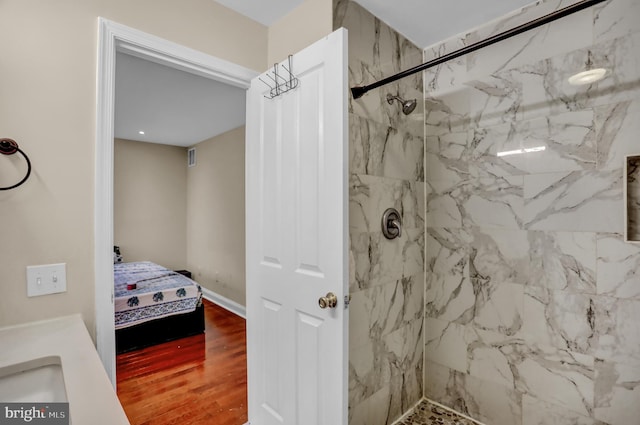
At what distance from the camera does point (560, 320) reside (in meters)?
1.62

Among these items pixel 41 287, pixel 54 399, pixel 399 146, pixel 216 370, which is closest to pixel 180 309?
pixel 216 370

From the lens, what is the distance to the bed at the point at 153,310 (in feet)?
10.0

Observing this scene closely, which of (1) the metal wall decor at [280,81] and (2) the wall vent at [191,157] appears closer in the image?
(1) the metal wall decor at [280,81]

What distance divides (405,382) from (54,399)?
184 cm

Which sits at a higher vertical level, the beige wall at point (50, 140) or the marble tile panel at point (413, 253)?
the beige wall at point (50, 140)

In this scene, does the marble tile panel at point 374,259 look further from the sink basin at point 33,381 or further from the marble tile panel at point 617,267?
the sink basin at point 33,381

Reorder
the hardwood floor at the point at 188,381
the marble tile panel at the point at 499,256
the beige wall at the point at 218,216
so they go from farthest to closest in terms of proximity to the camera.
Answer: the beige wall at the point at 218,216, the hardwood floor at the point at 188,381, the marble tile panel at the point at 499,256

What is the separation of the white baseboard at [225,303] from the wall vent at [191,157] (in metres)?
2.27

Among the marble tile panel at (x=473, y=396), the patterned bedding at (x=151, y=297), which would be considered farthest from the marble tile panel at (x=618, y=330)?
the patterned bedding at (x=151, y=297)

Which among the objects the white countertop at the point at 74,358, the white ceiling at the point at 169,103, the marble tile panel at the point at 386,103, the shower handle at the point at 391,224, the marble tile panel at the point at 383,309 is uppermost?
the white ceiling at the point at 169,103

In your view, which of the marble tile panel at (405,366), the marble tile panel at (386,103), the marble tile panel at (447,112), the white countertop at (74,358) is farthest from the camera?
the marble tile panel at (447,112)

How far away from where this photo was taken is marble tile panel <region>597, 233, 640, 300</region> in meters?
1.41

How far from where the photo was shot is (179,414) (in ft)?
6.93

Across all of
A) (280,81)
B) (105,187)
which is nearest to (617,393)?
(280,81)
